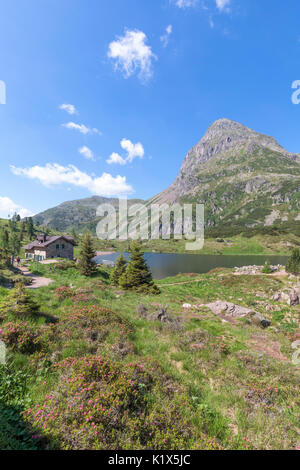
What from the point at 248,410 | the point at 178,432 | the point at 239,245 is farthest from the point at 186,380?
the point at 239,245

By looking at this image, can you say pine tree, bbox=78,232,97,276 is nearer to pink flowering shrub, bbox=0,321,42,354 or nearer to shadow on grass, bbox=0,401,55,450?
pink flowering shrub, bbox=0,321,42,354

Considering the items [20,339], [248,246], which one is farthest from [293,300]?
[248,246]

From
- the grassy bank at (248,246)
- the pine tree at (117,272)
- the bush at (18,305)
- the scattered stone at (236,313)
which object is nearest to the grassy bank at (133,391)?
the bush at (18,305)

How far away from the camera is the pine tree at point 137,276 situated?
24.5 meters

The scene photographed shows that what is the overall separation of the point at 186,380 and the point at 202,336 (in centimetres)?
415

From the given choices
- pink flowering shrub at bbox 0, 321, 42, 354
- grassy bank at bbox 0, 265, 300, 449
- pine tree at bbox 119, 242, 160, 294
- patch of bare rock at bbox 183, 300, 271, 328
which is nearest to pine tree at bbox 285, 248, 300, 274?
patch of bare rock at bbox 183, 300, 271, 328

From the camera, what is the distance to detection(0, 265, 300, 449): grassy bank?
330 cm

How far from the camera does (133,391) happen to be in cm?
434

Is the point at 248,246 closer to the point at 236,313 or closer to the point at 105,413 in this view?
the point at 236,313

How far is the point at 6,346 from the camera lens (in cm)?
534

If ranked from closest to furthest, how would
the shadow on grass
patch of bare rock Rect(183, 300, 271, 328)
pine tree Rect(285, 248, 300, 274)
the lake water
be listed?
the shadow on grass, patch of bare rock Rect(183, 300, 271, 328), pine tree Rect(285, 248, 300, 274), the lake water

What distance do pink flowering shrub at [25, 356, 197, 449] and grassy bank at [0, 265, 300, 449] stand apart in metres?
0.02

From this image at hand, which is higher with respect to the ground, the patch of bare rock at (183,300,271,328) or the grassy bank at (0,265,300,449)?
the grassy bank at (0,265,300,449)
